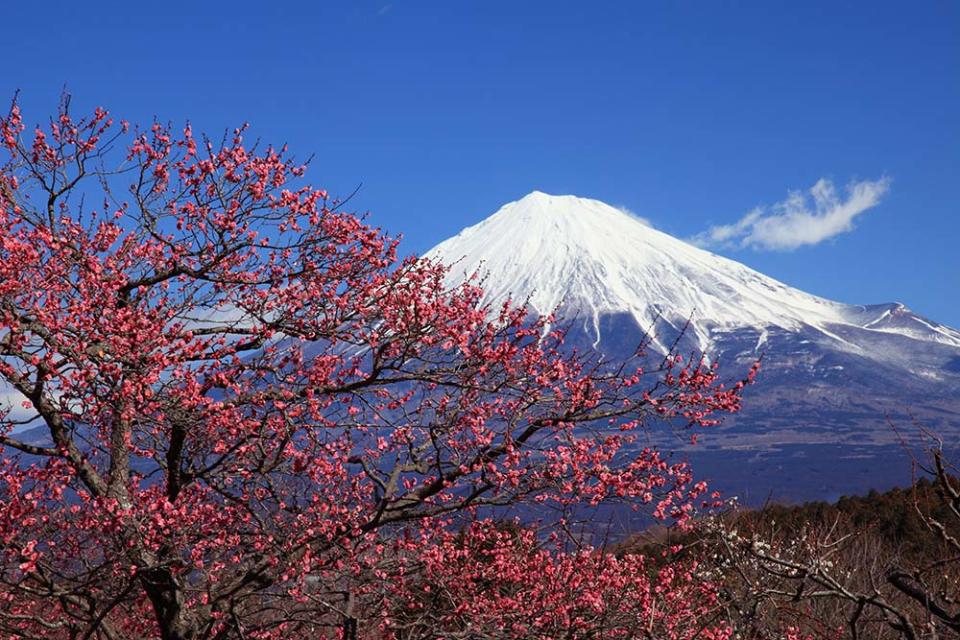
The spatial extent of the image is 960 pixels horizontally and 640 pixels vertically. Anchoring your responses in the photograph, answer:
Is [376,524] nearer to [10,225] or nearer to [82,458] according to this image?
[82,458]

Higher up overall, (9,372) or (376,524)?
(9,372)

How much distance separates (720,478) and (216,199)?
191 m

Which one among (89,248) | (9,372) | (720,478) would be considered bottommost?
(720,478)

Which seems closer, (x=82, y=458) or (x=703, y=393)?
(x=82, y=458)

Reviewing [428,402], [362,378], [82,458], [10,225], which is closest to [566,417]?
[428,402]

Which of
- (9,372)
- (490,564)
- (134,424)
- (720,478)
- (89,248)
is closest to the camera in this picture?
(9,372)

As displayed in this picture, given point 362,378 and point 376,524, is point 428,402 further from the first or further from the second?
point 376,524

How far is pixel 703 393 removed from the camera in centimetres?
1016

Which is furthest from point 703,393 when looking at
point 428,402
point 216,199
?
point 216,199

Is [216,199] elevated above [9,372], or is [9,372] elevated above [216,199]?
[216,199]

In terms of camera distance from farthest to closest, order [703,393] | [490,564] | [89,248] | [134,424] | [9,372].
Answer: [490,564] < [703,393] < [89,248] < [134,424] < [9,372]

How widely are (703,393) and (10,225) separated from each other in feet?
25.6

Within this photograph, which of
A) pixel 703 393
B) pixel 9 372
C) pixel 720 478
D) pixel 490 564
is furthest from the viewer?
pixel 720 478

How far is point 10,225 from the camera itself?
903 centimetres
